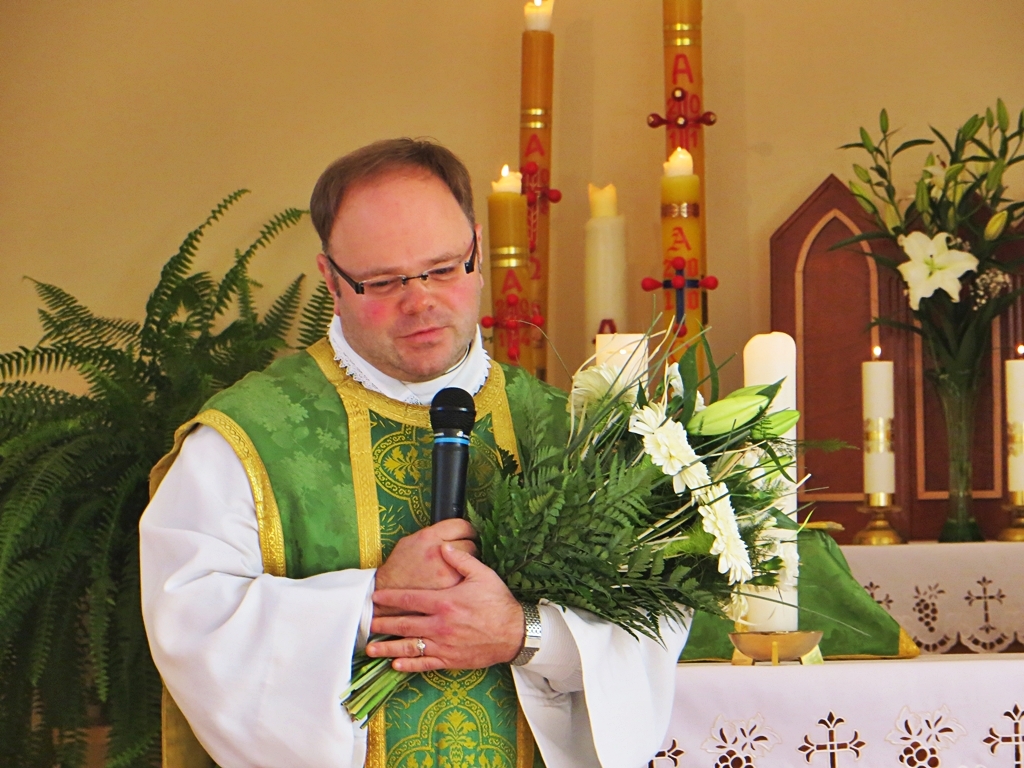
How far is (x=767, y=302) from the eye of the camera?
3645 mm

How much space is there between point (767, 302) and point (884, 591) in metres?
1.00

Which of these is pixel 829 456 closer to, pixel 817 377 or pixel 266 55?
pixel 817 377

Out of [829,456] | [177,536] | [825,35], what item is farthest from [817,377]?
[177,536]

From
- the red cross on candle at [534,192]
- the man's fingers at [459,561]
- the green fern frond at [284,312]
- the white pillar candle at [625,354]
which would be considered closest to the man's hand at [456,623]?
the man's fingers at [459,561]

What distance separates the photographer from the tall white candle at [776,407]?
1967 millimetres

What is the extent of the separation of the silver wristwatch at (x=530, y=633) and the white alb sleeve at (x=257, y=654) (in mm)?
228

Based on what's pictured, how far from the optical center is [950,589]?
292 centimetres

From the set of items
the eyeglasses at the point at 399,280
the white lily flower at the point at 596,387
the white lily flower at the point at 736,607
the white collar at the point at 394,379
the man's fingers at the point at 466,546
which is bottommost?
the white lily flower at the point at 736,607

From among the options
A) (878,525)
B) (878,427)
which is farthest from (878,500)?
(878,427)

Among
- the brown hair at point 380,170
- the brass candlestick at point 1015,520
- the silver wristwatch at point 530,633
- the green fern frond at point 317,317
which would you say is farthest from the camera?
the green fern frond at point 317,317

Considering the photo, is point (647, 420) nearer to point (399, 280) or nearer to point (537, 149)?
point (399, 280)

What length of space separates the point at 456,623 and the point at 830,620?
2.52 ft

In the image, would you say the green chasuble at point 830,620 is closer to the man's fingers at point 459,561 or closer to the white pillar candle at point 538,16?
the man's fingers at point 459,561

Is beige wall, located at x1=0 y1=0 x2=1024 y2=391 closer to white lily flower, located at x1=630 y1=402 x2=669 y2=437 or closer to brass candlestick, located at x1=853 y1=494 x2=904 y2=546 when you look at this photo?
brass candlestick, located at x1=853 y1=494 x2=904 y2=546
